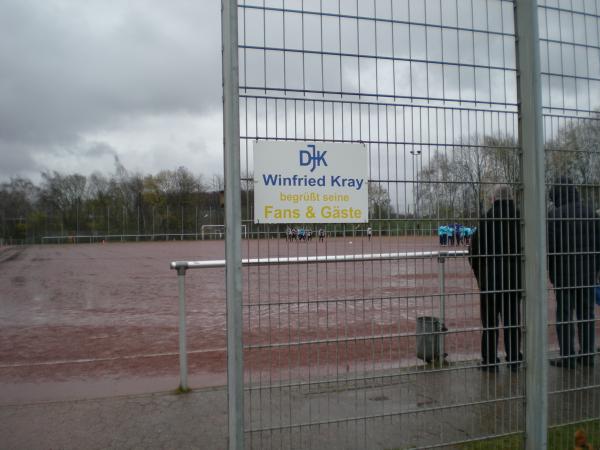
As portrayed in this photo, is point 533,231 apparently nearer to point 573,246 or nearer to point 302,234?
point 573,246

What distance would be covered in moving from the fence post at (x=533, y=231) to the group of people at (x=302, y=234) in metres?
1.32

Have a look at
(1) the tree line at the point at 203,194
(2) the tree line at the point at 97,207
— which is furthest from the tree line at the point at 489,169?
(2) the tree line at the point at 97,207

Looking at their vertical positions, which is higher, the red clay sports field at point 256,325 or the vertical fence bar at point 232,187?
the vertical fence bar at point 232,187

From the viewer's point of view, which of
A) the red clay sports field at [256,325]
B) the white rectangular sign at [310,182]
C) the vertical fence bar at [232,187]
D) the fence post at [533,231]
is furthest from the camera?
the fence post at [533,231]

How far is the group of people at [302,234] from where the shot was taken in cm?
279

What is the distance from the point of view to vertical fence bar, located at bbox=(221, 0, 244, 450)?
8.53 ft

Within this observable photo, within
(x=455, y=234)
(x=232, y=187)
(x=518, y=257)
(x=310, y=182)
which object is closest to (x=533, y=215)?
(x=518, y=257)

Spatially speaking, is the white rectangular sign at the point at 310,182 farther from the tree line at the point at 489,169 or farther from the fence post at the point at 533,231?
the fence post at the point at 533,231

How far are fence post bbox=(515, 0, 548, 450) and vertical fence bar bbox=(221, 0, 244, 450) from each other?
1.78m

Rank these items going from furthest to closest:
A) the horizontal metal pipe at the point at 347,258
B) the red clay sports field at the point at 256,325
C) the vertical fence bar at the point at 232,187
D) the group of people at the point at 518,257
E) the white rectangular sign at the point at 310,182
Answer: the group of people at the point at 518,257, the red clay sports field at the point at 256,325, the horizontal metal pipe at the point at 347,258, the white rectangular sign at the point at 310,182, the vertical fence bar at the point at 232,187

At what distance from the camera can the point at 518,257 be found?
328cm

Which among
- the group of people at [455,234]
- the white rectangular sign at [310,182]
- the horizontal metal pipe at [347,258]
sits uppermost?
the white rectangular sign at [310,182]

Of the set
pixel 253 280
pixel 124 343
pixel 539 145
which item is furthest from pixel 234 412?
pixel 124 343

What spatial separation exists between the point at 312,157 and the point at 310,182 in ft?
0.44
